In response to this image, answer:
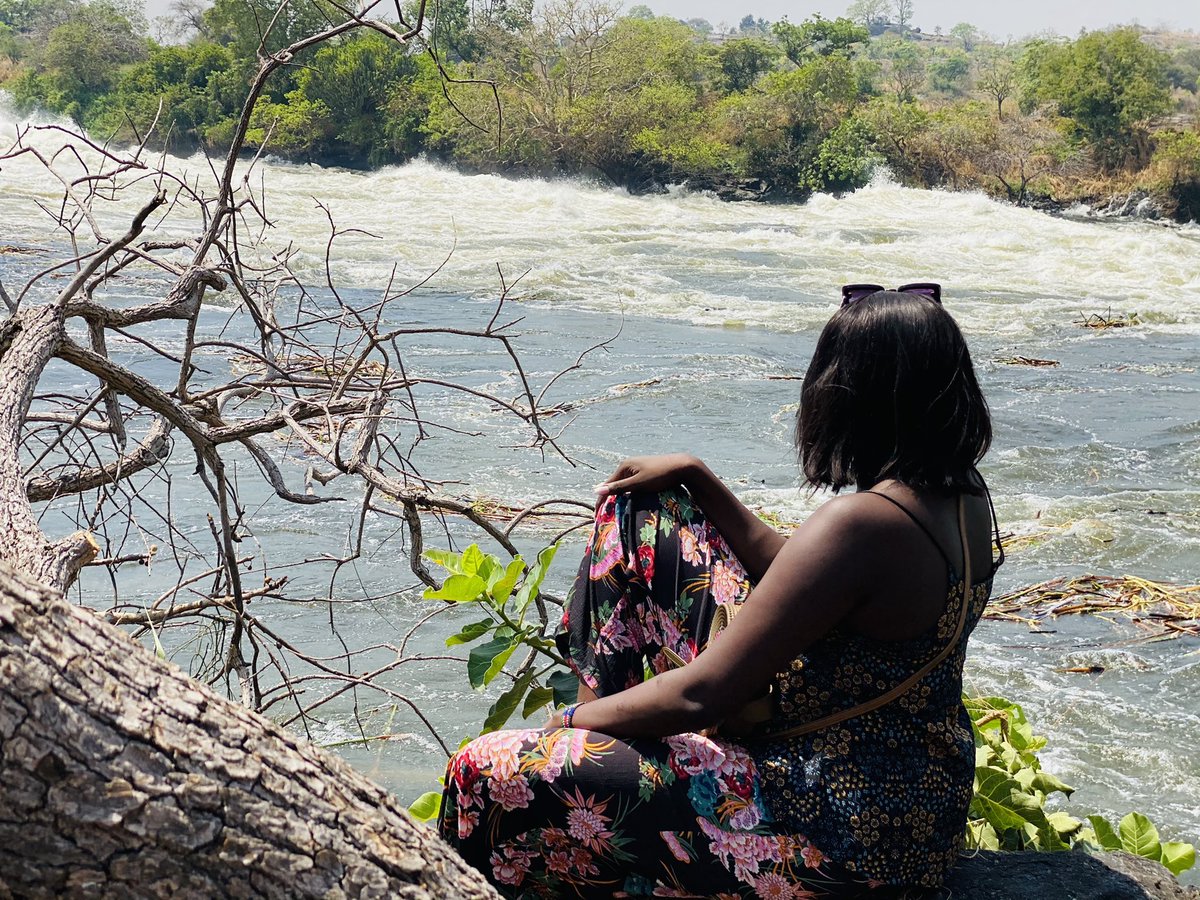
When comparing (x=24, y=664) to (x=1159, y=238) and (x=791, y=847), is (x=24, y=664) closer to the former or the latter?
(x=791, y=847)

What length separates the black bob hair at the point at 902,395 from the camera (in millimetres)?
1480

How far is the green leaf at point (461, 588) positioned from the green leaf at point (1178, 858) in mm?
1281

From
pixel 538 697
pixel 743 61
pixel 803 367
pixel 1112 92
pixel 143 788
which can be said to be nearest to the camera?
pixel 143 788

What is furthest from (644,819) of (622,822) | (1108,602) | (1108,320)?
(1108,320)

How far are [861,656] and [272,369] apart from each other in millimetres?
1644

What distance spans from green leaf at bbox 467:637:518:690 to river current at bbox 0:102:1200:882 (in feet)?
3.24

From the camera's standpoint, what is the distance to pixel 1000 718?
7.22 ft

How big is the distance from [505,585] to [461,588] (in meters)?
0.09

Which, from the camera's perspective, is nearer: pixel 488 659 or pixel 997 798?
pixel 488 659

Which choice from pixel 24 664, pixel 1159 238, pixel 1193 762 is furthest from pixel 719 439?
pixel 1159 238

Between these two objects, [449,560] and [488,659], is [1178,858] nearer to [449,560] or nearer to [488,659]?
[488,659]

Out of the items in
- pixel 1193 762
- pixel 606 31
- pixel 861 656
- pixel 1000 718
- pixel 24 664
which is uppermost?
pixel 606 31

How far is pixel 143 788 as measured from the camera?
811 millimetres

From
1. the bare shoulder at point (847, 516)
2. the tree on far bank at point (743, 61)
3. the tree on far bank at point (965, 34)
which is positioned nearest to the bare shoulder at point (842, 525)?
the bare shoulder at point (847, 516)
